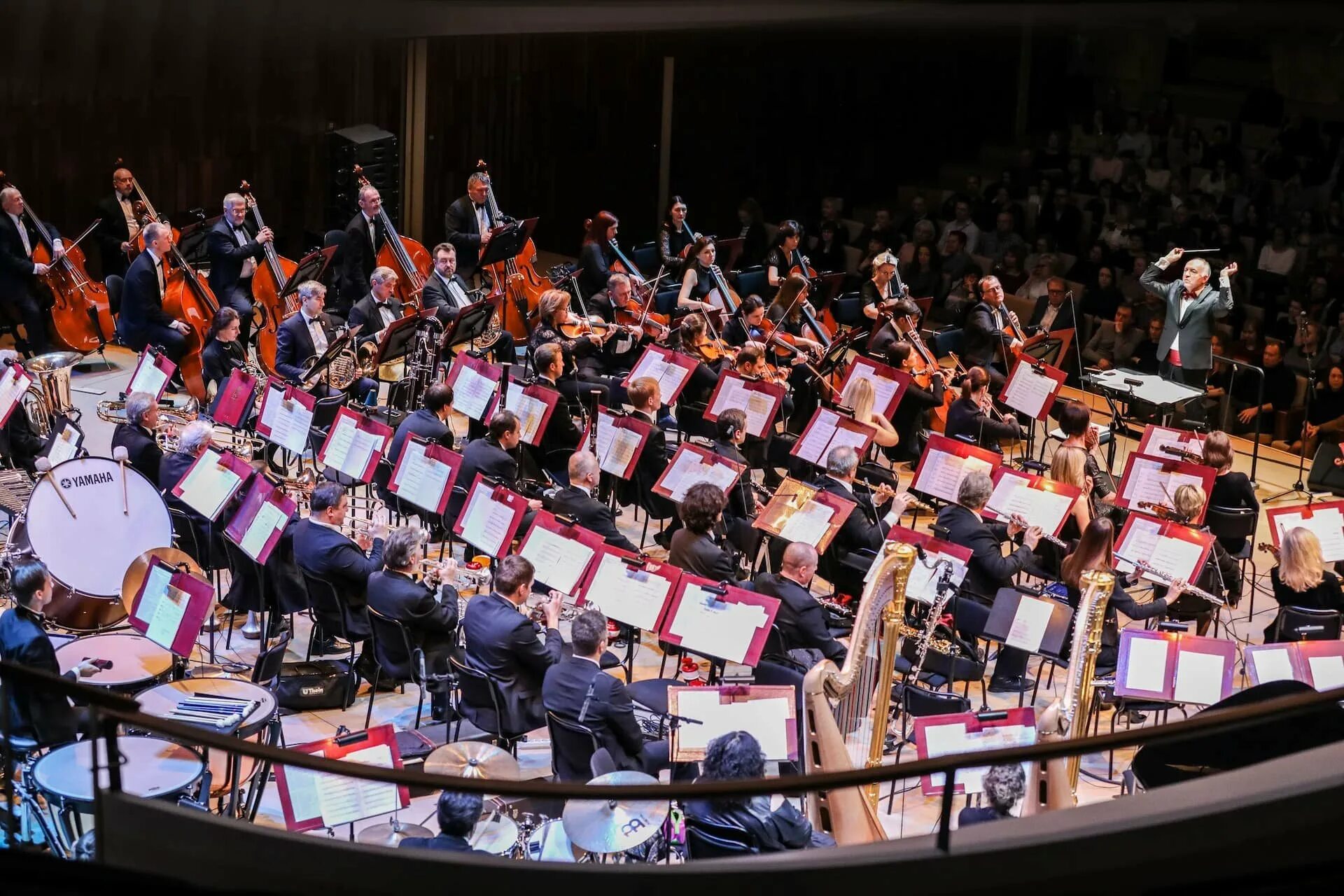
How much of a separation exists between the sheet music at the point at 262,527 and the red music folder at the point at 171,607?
67 cm

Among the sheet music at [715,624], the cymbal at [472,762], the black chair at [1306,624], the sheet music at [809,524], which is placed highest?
the sheet music at [809,524]

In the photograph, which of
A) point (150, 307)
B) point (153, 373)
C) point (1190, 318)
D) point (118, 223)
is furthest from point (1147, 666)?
point (118, 223)

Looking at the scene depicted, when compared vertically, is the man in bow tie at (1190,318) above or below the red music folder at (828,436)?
above

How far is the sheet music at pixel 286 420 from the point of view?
8703 millimetres

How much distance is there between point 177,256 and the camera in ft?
38.5

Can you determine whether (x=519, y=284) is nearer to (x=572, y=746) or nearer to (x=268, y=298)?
(x=268, y=298)

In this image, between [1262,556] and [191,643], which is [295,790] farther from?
[1262,556]

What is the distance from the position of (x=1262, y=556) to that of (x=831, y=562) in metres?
3.64

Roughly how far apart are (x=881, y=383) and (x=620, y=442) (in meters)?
2.14

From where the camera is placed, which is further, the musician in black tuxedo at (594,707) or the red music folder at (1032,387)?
the red music folder at (1032,387)

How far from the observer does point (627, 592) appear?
6949mm

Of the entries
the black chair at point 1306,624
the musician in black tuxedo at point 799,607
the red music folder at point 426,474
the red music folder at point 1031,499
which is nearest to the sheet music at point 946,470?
the red music folder at point 1031,499

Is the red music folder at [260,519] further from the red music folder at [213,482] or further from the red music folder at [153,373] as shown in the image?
the red music folder at [153,373]

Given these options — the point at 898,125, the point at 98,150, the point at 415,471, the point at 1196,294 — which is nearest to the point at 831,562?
the point at 415,471
